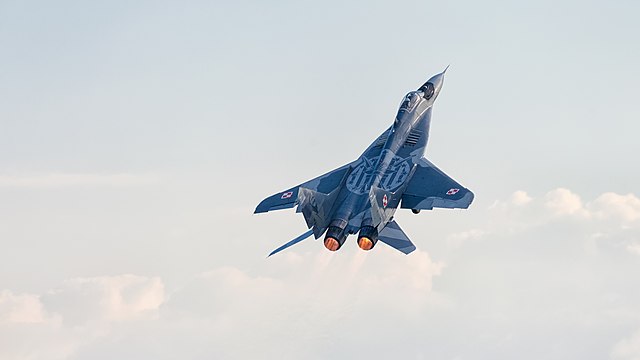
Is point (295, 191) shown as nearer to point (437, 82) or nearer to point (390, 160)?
point (390, 160)

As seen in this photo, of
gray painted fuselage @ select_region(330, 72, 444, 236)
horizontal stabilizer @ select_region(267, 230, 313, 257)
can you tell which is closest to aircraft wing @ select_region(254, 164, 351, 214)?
gray painted fuselage @ select_region(330, 72, 444, 236)

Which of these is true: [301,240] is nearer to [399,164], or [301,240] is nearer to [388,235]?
[388,235]

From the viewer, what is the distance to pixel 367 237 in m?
72.1

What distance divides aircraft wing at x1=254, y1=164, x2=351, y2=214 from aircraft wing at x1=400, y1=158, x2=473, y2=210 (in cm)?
502

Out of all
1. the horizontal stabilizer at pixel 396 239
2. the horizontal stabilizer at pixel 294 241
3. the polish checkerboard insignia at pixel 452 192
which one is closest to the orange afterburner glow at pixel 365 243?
the horizontal stabilizer at pixel 396 239

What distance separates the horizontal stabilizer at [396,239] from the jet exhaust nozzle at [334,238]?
3217mm

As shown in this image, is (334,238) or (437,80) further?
(437,80)

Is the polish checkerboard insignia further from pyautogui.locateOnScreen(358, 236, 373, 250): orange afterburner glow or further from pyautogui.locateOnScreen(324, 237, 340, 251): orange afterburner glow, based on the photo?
pyautogui.locateOnScreen(324, 237, 340, 251): orange afterburner glow

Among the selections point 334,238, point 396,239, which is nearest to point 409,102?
point 396,239

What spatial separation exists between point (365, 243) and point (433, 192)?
7.39m

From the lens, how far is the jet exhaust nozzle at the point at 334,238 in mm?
72062

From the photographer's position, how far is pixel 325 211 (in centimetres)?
7362

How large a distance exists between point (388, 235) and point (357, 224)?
8.85 feet

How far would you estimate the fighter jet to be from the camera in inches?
2854
